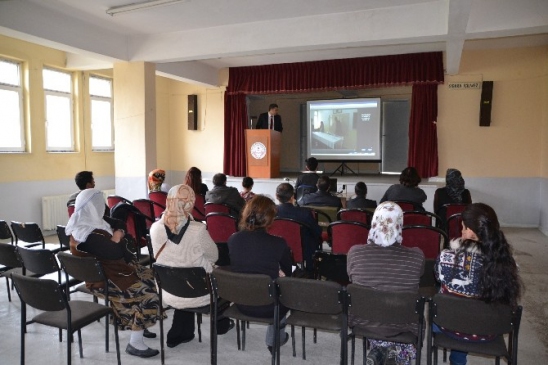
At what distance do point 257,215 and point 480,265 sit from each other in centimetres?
123

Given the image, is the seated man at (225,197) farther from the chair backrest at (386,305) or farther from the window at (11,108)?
the window at (11,108)

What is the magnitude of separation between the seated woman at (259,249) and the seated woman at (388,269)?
0.46 meters

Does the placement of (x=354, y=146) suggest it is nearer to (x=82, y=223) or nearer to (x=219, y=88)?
(x=219, y=88)

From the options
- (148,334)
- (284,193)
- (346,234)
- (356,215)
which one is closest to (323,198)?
(356,215)

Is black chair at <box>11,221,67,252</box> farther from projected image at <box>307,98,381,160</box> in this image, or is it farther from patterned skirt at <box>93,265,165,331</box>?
projected image at <box>307,98,381,160</box>

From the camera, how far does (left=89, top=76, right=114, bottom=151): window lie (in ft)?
26.7

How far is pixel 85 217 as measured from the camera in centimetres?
286

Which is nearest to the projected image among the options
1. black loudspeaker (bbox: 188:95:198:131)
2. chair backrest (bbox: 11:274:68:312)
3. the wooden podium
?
the wooden podium

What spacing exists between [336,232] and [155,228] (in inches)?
61.2

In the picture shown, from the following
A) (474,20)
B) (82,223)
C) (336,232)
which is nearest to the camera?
(82,223)

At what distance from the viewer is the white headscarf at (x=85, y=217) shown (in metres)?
2.84

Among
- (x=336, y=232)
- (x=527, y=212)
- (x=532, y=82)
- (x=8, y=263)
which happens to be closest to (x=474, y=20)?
(x=532, y=82)

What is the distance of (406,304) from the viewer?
200 cm

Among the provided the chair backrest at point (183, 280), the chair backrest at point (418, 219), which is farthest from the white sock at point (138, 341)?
the chair backrest at point (418, 219)
